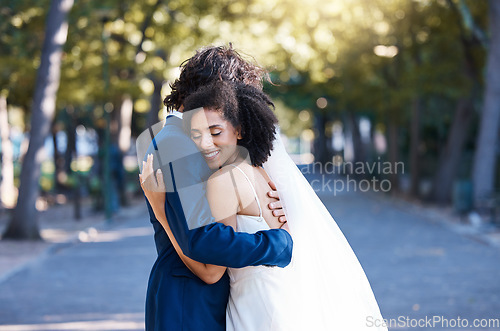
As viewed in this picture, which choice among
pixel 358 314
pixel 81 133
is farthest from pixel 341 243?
pixel 81 133

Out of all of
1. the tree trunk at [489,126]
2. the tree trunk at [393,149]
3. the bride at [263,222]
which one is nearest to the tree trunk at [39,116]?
the tree trunk at [489,126]

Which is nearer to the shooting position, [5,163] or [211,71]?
[211,71]

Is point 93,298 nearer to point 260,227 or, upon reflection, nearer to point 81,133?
point 260,227

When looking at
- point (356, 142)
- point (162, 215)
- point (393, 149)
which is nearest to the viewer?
point (162, 215)

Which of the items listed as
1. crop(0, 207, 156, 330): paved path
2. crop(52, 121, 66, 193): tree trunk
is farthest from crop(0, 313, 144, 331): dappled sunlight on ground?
crop(52, 121, 66, 193): tree trunk

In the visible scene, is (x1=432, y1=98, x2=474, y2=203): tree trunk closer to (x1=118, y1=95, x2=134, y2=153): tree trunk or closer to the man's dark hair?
(x1=118, y1=95, x2=134, y2=153): tree trunk

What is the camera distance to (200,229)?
8.41 feet

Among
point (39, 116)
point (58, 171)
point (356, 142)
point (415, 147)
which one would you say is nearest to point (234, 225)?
point (39, 116)

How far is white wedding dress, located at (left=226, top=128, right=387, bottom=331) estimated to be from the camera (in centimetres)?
278

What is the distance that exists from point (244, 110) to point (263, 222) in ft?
1.43

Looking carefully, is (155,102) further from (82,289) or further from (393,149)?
(82,289)

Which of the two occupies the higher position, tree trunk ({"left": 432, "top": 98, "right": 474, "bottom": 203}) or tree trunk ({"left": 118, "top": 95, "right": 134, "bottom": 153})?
tree trunk ({"left": 118, "top": 95, "right": 134, "bottom": 153})

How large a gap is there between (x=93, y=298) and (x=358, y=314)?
6.44 meters

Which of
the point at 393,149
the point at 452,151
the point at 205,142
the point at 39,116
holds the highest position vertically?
the point at 39,116
